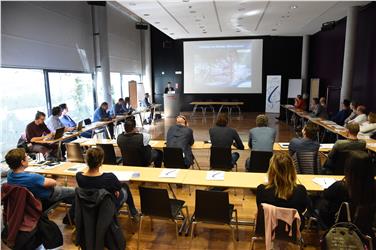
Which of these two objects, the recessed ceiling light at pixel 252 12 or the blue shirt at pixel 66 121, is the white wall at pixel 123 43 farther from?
the recessed ceiling light at pixel 252 12

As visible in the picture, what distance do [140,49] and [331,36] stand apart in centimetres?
877

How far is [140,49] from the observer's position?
14461 millimetres

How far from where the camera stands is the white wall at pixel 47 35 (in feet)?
19.2

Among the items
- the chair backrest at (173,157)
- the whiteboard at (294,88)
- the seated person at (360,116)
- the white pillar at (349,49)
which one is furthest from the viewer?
the whiteboard at (294,88)

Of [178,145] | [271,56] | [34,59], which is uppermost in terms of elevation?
[271,56]

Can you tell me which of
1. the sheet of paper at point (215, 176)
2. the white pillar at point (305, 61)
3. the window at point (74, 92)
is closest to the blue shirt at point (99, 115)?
the window at point (74, 92)

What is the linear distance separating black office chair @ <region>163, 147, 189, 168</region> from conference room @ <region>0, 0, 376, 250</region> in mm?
17

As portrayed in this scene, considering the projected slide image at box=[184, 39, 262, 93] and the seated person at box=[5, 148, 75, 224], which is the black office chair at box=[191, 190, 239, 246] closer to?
the seated person at box=[5, 148, 75, 224]

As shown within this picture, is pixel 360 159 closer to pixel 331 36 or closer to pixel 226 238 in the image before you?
pixel 226 238

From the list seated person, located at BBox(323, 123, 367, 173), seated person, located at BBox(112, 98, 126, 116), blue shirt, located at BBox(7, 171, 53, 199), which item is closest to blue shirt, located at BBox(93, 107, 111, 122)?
seated person, located at BBox(112, 98, 126, 116)

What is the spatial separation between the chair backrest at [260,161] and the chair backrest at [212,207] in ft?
4.60

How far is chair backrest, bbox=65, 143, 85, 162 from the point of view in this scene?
4.71 m

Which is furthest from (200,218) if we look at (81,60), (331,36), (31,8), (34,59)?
(331,36)

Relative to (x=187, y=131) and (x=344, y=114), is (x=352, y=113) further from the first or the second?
(x=187, y=131)
